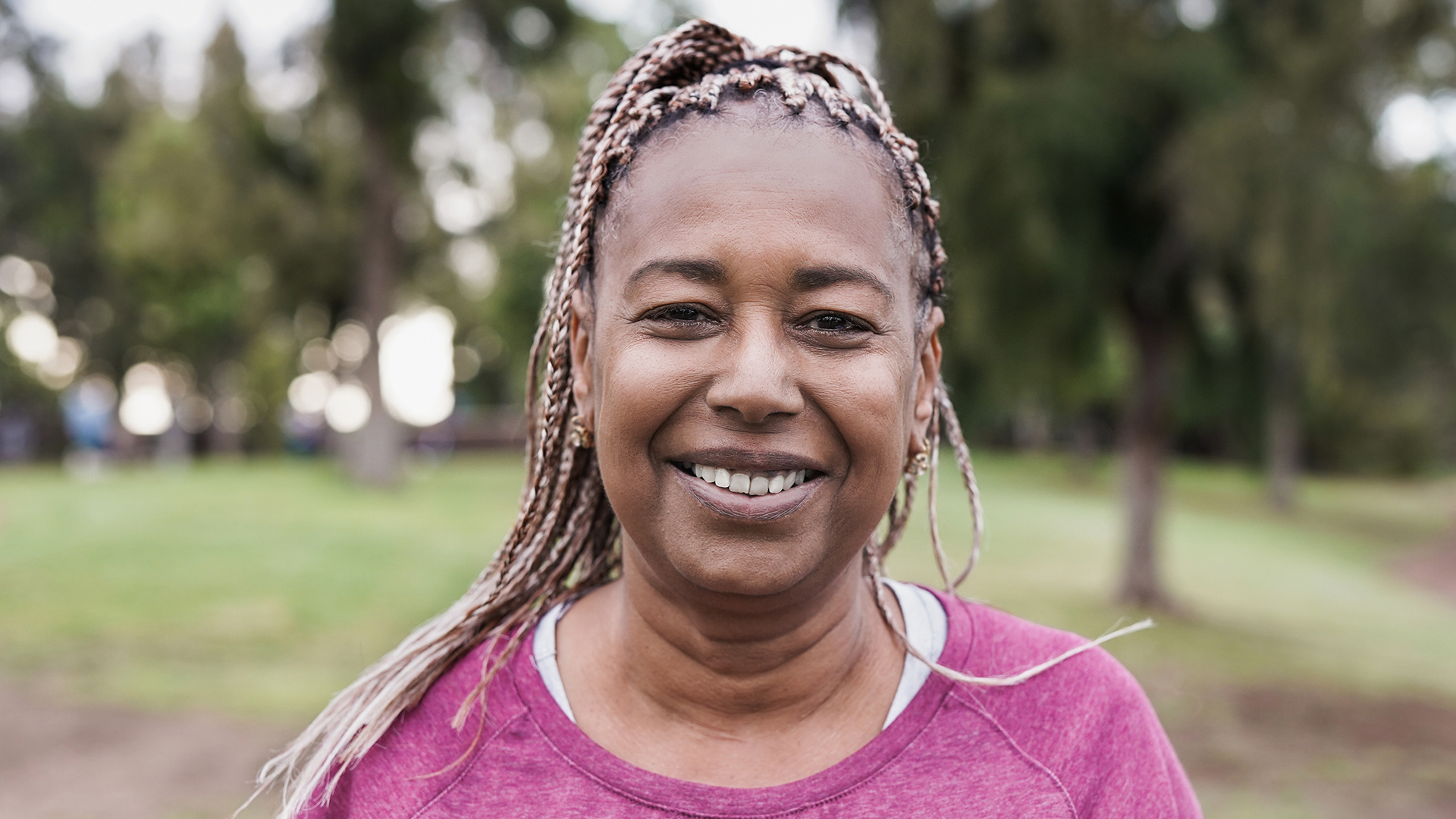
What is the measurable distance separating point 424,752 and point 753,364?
71 cm

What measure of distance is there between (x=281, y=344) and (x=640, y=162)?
104ft

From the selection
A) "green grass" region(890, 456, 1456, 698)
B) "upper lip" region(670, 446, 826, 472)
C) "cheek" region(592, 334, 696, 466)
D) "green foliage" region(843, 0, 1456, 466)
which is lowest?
"green grass" region(890, 456, 1456, 698)

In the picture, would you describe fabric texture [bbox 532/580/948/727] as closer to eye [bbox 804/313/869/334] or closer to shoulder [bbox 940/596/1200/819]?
shoulder [bbox 940/596/1200/819]

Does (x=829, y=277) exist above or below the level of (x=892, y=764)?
above

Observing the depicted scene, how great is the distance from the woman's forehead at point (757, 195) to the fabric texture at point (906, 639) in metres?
0.55

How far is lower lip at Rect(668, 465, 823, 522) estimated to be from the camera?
143 cm

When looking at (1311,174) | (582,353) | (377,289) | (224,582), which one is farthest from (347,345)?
(582,353)

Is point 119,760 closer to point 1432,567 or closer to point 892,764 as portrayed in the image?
point 892,764

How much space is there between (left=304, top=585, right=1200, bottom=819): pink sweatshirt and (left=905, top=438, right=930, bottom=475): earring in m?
0.27

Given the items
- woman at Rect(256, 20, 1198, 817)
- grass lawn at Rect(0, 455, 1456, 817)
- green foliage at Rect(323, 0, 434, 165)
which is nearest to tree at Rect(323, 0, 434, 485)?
green foliage at Rect(323, 0, 434, 165)

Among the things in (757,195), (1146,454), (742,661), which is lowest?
(1146,454)

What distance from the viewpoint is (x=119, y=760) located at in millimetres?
6066

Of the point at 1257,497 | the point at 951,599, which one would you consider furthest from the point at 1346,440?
the point at 951,599

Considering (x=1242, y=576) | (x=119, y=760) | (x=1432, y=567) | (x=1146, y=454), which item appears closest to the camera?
(x=119, y=760)
